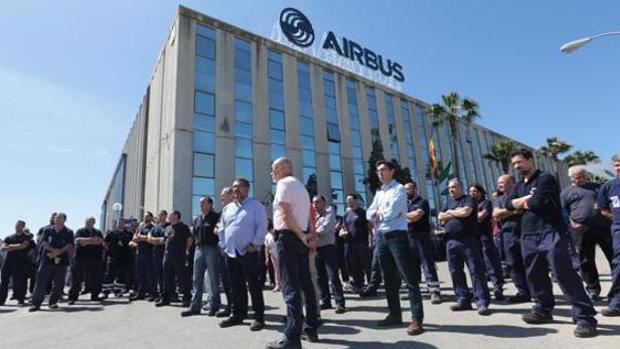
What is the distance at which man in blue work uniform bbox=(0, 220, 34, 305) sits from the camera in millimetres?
8984

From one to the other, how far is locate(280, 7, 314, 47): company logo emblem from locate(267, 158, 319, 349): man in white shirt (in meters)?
28.1

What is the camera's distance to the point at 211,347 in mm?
4000

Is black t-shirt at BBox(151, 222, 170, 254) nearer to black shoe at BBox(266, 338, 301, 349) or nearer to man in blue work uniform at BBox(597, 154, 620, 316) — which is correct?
black shoe at BBox(266, 338, 301, 349)

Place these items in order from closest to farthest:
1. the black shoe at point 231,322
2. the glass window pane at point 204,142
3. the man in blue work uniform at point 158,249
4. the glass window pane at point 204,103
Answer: the black shoe at point 231,322 < the man in blue work uniform at point 158,249 < the glass window pane at point 204,142 < the glass window pane at point 204,103

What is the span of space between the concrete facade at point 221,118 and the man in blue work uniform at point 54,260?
12773mm

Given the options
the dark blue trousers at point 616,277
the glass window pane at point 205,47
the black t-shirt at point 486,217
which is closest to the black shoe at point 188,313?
the black t-shirt at point 486,217

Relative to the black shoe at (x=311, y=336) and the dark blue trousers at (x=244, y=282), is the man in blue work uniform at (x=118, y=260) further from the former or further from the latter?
the black shoe at (x=311, y=336)

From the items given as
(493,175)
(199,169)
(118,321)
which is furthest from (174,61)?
(493,175)

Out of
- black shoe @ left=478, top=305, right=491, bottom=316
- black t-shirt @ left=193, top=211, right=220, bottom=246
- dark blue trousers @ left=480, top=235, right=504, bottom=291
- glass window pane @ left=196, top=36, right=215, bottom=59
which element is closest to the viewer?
black shoe @ left=478, top=305, right=491, bottom=316

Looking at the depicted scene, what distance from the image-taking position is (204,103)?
23703mm

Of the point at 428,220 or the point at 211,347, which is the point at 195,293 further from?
the point at 428,220

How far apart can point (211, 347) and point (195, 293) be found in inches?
88.7

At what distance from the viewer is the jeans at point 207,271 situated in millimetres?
6031

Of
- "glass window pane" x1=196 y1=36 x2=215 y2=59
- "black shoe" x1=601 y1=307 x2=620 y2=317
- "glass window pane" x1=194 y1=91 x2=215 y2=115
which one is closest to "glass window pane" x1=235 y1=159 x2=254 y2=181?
"glass window pane" x1=194 y1=91 x2=215 y2=115
